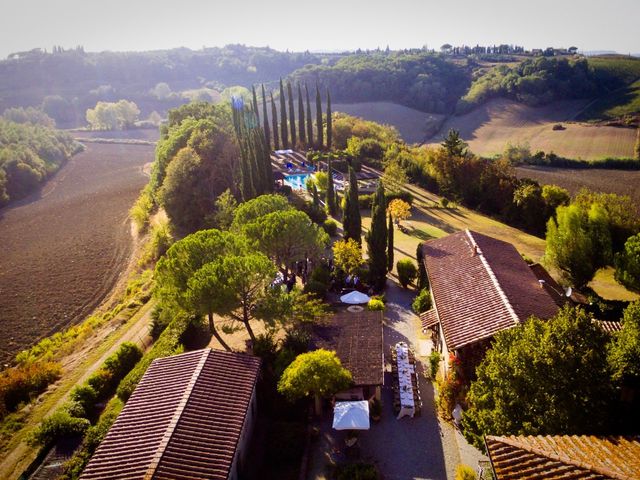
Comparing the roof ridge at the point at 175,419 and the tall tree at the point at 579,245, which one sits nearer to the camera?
the roof ridge at the point at 175,419

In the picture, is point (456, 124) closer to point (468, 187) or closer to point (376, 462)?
point (468, 187)

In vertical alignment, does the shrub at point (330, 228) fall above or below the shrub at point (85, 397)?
below

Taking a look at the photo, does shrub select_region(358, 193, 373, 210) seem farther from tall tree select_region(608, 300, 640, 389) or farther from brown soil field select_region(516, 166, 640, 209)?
tall tree select_region(608, 300, 640, 389)

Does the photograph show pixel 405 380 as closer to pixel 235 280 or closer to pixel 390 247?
pixel 235 280

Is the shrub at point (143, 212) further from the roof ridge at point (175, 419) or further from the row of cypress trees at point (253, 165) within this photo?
the roof ridge at point (175, 419)

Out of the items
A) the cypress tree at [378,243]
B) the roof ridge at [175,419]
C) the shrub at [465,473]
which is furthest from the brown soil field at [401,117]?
the shrub at [465,473]

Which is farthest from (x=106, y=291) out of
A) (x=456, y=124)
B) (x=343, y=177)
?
(x=456, y=124)

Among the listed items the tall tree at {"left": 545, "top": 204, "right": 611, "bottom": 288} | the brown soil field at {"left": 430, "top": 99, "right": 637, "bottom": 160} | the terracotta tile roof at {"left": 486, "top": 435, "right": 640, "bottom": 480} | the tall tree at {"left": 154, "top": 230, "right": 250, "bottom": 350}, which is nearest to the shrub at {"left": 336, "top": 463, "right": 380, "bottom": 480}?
the terracotta tile roof at {"left": 486, "top": 435, "right": 640, "bottom": 480}
